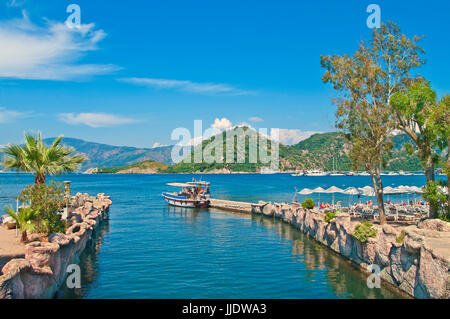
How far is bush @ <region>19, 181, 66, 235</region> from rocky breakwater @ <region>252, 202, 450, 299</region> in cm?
1683

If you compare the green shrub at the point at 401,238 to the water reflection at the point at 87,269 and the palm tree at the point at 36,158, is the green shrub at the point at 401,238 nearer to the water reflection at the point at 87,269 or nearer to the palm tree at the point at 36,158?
the water reflection at the point at 87,269

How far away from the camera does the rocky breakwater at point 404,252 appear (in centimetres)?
1243

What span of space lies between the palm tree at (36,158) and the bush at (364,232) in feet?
57.5

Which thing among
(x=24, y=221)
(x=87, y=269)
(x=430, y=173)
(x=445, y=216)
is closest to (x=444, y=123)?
(x=430, y=173)

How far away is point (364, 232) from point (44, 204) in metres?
17.3

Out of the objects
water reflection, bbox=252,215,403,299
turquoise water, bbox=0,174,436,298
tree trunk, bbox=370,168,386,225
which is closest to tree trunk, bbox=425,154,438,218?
tree trunk, bbox=370,168,386,225

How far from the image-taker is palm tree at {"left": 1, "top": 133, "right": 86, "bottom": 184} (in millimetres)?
19516

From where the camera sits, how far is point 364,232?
19219 millimetres

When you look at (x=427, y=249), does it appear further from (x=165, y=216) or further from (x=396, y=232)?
(x=165, y=216)

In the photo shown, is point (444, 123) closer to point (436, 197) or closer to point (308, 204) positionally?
point (436, 197)

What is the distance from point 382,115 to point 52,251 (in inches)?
877

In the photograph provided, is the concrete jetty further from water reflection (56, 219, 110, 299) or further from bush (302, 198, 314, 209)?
water reflection (56, 219, 110, 299)

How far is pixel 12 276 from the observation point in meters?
9.83
